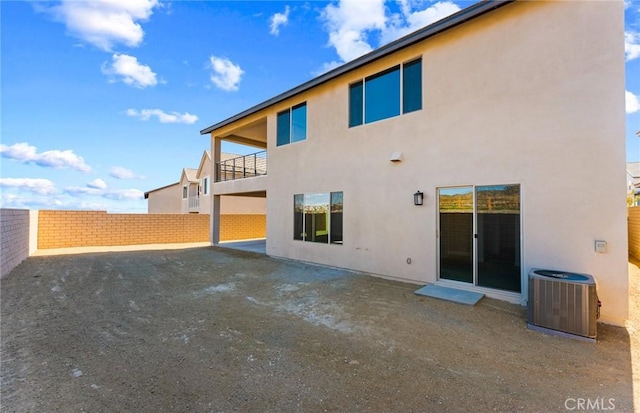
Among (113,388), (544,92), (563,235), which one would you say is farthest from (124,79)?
(563,235)

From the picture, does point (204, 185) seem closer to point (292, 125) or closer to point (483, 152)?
point (292, 125)

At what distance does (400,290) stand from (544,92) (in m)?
4.78

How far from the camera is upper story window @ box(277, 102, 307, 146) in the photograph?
31.6 feet

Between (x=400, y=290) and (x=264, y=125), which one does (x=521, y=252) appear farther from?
(x=264, y=125)

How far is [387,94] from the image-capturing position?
7348 mm

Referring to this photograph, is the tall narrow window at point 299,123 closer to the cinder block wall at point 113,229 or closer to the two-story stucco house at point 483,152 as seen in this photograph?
the two-story stucco house at point 483,152

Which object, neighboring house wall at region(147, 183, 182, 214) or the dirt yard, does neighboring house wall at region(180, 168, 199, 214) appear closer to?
neighboring house wall at region(147, 183, 182, 214)

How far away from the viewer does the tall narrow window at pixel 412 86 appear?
22.1ft

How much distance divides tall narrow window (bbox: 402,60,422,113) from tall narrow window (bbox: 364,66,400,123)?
17 centimetres

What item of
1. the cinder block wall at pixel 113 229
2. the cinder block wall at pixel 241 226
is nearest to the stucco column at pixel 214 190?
the cinder block wall at pixel 241 226

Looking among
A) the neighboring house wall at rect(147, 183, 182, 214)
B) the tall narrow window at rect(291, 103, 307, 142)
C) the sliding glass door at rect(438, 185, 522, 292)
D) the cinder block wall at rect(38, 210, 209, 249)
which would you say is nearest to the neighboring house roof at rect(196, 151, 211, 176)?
the neighboring house wall at rect(147, 183, 182, 214)

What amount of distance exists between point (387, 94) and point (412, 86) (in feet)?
2.32

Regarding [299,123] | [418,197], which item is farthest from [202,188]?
[418,197]

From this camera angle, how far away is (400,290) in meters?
6.23
